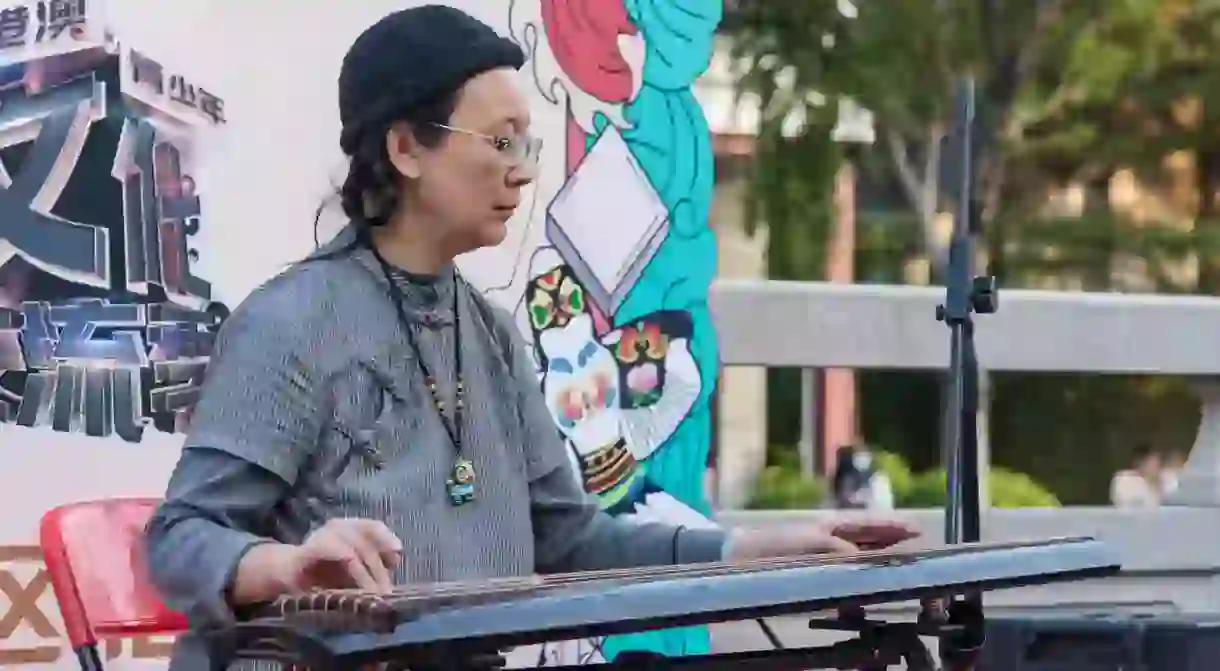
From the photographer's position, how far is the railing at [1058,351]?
17.5ft

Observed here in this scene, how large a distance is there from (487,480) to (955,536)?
245 cm

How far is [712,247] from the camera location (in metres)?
4.50

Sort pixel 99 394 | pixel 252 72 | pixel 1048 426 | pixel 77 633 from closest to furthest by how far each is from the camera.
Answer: pixel 77 633
pixel 99 394
pixel 252 72
pixel 1048 426

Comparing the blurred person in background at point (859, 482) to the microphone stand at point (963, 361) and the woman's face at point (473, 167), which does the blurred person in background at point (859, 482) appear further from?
the woman's face at point (473, 167)

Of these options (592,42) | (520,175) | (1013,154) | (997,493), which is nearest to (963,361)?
(592,42)

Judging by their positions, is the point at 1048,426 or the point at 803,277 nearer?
the point at 803,277

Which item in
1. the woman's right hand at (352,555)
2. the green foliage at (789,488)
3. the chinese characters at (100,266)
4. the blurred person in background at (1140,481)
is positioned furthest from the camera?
the blurred person in background at (1140,481)

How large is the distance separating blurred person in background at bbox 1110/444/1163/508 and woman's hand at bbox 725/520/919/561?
6.89 m

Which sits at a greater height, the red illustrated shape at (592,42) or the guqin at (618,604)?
the red illustrated shape at (592,42)

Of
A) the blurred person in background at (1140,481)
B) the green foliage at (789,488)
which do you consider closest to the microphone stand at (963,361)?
the green foliage at (789,488)

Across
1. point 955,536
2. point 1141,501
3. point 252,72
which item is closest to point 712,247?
point 955,536

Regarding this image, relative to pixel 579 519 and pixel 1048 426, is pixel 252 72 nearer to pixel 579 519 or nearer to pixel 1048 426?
pixel 579 519

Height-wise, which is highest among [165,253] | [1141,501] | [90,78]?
[90,78]

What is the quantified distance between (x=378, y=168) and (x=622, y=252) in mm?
2323
